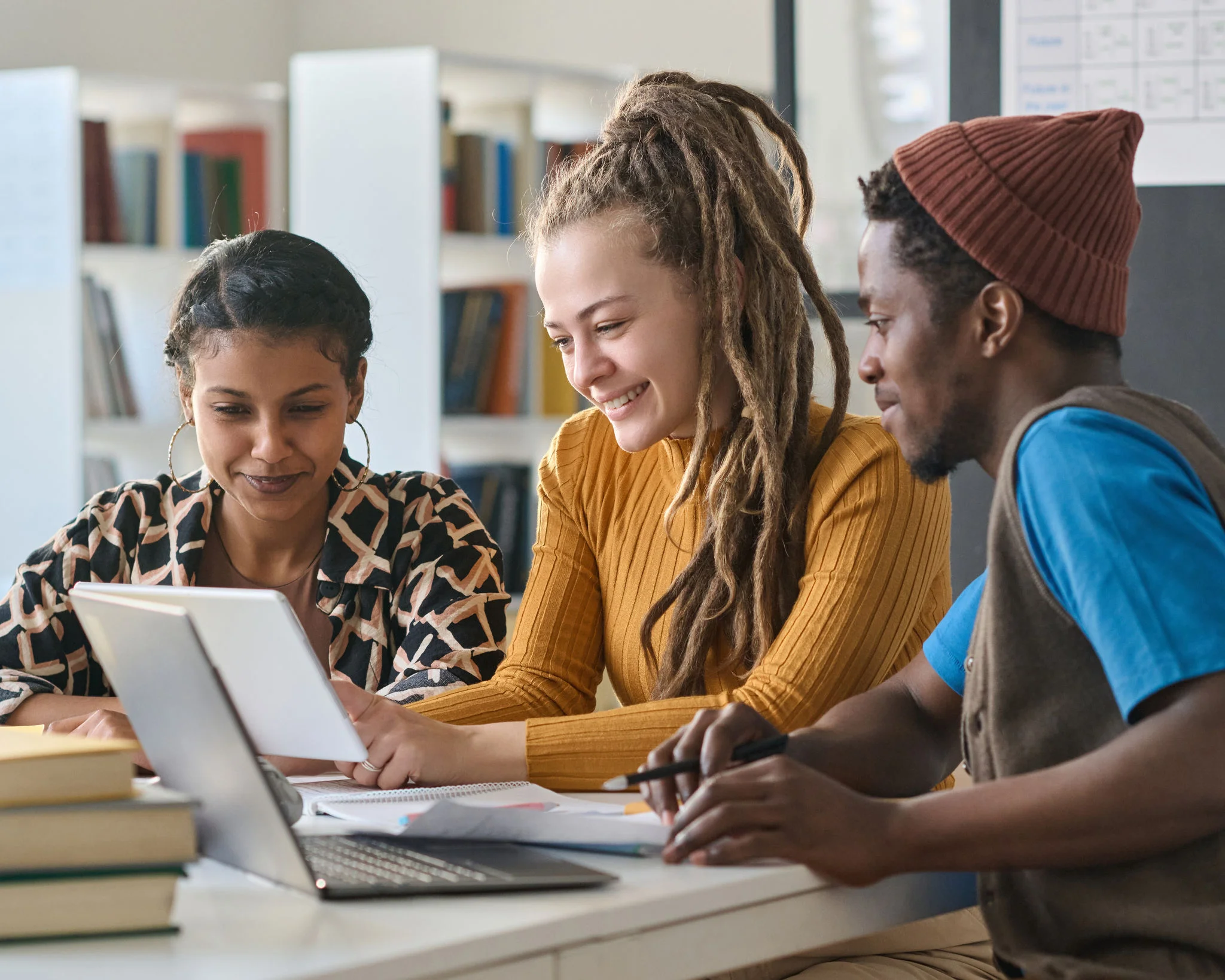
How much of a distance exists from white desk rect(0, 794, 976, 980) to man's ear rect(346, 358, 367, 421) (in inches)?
33.4

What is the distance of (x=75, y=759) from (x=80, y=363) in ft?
10.2

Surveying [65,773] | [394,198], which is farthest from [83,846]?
[394,198]

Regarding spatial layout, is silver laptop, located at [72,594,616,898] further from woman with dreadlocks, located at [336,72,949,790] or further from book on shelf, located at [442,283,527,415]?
book on shelf, located at [442,283,527,415]

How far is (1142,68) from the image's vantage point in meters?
2.15

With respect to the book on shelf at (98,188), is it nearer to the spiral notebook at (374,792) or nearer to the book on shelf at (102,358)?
the book on shelf at (102,358)

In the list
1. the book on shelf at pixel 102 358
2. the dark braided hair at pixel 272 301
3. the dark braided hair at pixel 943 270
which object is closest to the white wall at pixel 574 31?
the book on shelf at pixel 102 358

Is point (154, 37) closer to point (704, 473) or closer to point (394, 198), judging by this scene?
point (394, 198)

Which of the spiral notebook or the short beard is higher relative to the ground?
the short beard

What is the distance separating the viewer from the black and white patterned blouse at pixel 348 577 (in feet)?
5.43

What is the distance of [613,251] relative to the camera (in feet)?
4.99

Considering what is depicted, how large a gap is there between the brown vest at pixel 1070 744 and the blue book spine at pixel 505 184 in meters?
3.17

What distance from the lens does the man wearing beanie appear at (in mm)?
914

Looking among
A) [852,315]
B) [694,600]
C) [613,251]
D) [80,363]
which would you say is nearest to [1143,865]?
[694,600]

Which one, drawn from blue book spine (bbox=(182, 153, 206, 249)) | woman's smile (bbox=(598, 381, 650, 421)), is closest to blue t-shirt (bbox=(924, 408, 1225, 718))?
woman's smile (bbox=(598, 381, 650, 421))
